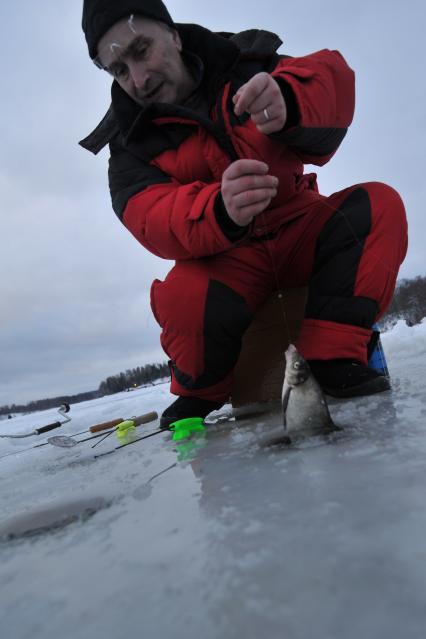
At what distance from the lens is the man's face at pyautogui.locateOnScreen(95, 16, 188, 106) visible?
2.18 meters

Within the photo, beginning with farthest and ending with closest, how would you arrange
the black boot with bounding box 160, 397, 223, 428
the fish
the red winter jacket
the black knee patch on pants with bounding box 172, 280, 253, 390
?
the black boot with bounding box 160, 397, 223, 428 → the black knee patch on pants with bounding box 172, 280, 253, 390 → the red winter jacket → the fish

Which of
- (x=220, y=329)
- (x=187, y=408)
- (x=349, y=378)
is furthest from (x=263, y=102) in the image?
(x=187, y=408)

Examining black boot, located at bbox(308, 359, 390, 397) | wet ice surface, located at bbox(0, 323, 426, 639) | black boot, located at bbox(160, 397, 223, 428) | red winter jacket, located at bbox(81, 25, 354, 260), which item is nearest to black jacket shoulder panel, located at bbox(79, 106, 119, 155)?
red winter jacket, located at bbox(81, 25, 354, 260)

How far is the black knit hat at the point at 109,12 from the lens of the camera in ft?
6.99

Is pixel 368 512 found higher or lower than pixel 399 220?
lower

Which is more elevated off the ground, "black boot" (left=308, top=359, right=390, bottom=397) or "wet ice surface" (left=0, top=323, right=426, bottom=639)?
"black boot" (left=308, top=359, right=390, bottom=397)

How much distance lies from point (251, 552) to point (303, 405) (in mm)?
801

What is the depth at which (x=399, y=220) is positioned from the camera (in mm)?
2119

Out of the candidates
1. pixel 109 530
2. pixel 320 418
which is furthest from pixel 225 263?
pixel 109 530

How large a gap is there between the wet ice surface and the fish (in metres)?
0.09

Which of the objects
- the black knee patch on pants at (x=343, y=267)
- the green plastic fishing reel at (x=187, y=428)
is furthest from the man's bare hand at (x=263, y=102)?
the green plastic fishing reel at (x=187, y=428)

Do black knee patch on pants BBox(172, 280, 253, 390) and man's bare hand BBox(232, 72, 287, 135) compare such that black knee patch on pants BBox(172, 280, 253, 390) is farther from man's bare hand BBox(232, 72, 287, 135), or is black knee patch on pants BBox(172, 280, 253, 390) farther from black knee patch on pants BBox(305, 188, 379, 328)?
man's bare hand BBox(232, 72, 287, 135)

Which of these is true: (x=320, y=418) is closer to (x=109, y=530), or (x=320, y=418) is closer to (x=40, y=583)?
(x=109, y=530)

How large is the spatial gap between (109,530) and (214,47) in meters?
2.32
